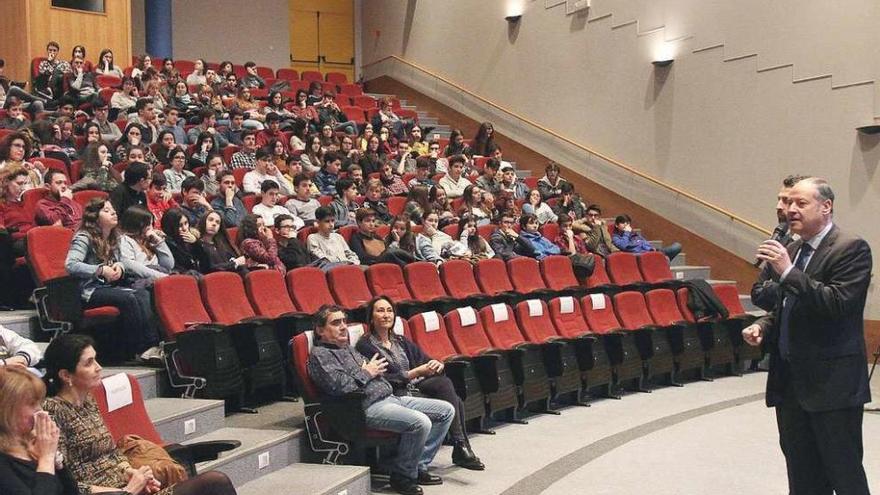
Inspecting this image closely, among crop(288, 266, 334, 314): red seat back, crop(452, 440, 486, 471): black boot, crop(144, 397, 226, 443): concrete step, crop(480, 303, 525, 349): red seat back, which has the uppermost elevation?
crop(288, 266, 334, 314): red seat back

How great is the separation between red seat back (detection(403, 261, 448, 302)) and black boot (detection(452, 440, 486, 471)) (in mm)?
1597

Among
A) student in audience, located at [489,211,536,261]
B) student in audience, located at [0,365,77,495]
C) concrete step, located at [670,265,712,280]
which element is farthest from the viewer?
concrete step, located at [670,265,712,280]

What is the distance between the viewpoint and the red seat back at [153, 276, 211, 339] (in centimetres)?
418

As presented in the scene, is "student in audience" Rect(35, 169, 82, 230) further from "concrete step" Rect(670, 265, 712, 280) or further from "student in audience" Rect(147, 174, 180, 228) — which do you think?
"concrete step" Rect(670, 265, 712, 280)

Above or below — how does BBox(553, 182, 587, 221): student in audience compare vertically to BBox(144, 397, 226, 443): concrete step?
above

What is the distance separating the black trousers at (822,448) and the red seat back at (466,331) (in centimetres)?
241

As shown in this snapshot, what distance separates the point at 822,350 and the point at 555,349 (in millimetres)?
2896

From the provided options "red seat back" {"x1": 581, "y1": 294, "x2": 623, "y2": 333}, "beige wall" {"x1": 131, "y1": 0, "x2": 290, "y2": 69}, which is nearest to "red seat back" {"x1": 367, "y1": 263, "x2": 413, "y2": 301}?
"red seat back" {"x1": 581, "y1": 294, "x2": 623, "y2": 333}

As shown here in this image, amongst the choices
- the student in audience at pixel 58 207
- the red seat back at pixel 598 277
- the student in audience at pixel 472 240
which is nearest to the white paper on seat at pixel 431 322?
the student in audience at pixel 58 207

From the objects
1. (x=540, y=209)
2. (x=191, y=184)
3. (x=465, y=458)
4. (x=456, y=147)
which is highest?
(x=456, y=147)

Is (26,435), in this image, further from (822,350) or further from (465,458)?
(465,458)

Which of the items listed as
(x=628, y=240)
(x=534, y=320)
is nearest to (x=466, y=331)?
(x=534, y=320)

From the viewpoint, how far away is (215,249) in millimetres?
5082

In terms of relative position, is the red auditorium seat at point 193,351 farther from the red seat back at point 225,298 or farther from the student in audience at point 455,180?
the student in audience at point 455,180
